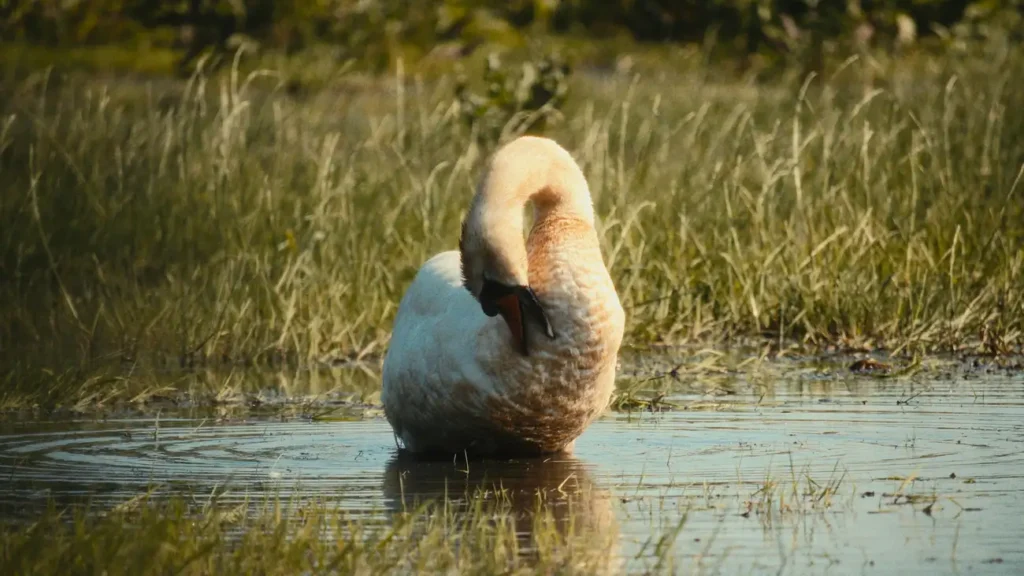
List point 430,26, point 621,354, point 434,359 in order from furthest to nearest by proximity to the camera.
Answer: point 430,26 → point 621,354 → point 434,359

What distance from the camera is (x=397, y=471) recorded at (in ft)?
20.6

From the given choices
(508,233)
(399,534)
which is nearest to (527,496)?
(508,233)

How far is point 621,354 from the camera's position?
9.17 m

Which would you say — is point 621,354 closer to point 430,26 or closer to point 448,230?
point 448,230

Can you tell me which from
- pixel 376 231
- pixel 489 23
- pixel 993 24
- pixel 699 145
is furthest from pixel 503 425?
pixel 489 23

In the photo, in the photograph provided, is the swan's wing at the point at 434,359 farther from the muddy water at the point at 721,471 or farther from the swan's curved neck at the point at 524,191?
the swan's curved neck at the point at 524,191

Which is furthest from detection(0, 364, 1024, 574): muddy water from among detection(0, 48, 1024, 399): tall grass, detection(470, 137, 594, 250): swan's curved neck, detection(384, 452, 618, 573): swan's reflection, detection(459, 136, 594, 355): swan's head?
detection(0, 48, 1024, 399): tall grass

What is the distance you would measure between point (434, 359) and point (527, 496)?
2.24 ft

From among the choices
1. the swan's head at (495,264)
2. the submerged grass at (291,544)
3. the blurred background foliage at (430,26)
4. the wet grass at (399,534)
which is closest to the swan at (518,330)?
the swan's head at (495,264)

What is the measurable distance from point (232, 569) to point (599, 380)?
203cm

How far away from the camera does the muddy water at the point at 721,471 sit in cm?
484

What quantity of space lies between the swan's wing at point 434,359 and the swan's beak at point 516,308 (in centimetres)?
16

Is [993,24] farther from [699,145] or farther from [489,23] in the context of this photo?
[489,23]

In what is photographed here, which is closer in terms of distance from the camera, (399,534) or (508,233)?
(399,534)
